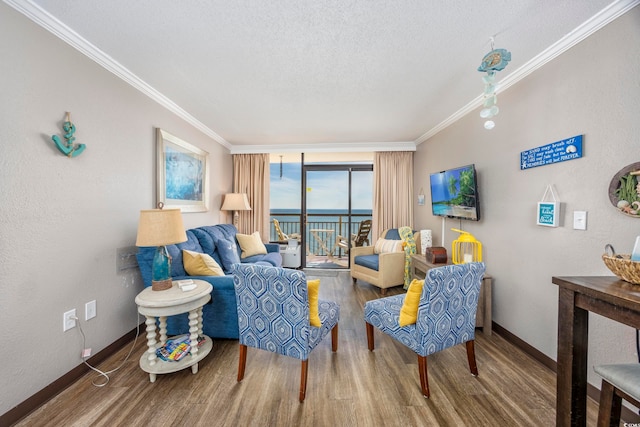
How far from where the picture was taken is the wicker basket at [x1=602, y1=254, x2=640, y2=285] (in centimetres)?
106

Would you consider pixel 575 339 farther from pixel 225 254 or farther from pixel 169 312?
pixel 225 254

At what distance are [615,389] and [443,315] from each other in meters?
0.74

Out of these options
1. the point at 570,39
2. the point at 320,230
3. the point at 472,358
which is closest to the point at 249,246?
the point at 320,230

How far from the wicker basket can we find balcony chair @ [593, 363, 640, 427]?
0.37 metres

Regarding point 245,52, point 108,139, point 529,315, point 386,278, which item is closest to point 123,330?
point 108,139

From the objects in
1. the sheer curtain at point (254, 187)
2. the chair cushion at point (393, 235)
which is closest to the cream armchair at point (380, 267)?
the chair cushion at point (393, 235)

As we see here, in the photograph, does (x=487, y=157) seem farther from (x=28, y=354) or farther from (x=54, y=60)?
(x=28, y=354)

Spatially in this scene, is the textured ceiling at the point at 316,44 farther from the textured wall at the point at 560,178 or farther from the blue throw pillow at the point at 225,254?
the blue throw pillow at the point at 225,254

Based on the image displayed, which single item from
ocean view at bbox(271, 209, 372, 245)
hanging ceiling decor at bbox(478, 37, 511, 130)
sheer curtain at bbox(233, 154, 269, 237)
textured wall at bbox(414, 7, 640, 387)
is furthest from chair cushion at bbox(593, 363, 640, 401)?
sheer curtain at bbox(233, 154, 269, 237)

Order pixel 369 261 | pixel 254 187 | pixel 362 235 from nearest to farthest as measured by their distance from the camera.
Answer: pixel 369 261 → pixel 254 187 → pixel 362 235

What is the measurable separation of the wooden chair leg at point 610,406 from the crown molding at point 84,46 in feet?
11.6

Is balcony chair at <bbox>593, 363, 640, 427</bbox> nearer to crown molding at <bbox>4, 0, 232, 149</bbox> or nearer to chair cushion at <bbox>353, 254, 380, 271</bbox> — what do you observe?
chair cushion at <bbox>353, 254, 380, 271</bbox>

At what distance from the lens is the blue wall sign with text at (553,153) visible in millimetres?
1681

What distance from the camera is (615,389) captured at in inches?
41.0
